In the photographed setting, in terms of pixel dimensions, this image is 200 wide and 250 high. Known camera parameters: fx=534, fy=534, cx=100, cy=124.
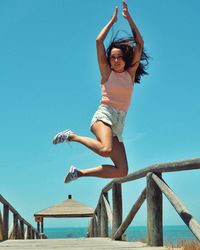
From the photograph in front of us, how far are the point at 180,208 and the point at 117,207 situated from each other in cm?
307

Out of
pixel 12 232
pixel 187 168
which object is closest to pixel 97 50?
pixel 187 168

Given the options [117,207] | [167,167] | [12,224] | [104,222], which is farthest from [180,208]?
[12,224]

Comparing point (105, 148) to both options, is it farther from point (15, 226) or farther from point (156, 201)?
point (15, 226)

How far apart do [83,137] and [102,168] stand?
1.04 feet

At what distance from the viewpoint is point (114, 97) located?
15.2 ft

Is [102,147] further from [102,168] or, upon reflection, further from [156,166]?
[156,166]

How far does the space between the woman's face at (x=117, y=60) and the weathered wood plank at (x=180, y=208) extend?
126cm

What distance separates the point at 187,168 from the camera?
4516 millimetres

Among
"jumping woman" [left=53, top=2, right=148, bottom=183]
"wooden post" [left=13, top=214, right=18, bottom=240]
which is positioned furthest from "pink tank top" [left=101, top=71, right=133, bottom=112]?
"wooden post" [left=13, top=214, right=18, bottom=240]

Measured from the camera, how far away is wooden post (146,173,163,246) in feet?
18.4

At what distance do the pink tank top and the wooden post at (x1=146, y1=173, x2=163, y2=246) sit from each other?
1284 millimetres

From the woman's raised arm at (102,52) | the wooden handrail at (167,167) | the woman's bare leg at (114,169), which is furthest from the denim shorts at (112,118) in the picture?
the wooden handrail at (167,167)

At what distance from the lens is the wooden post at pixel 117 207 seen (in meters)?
7.66

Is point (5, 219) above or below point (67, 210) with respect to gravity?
below
